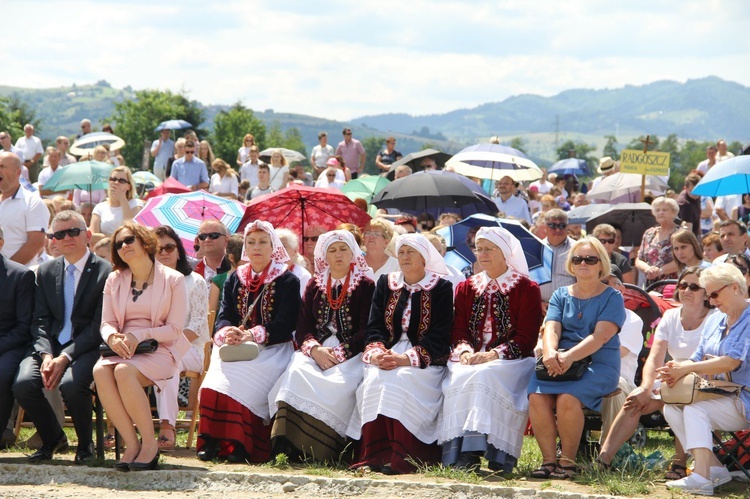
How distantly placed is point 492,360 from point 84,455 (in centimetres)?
291

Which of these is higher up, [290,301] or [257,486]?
[290,301]

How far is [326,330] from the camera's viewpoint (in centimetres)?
791

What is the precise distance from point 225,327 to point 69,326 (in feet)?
3.71

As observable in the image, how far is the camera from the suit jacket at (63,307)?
294 inches

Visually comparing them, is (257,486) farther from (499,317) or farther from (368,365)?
(499,317)

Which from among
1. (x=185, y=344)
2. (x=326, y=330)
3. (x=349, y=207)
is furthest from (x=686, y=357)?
(x=349, y=207)

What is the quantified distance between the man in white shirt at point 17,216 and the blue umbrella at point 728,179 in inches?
287

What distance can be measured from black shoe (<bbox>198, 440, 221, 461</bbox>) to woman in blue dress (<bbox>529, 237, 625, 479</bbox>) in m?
2.29

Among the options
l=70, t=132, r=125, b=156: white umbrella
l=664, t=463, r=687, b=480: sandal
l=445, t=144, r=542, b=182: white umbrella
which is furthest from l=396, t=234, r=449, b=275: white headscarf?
l=70, t=132, r=125, b=156: white umbrella

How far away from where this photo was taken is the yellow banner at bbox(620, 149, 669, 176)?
15.0m

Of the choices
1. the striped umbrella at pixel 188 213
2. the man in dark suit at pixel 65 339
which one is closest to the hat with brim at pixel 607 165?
the striped umbrella at pixel 188 213

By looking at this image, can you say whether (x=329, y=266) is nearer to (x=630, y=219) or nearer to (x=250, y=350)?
(x=250, y=350)

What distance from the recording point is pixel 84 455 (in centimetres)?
730

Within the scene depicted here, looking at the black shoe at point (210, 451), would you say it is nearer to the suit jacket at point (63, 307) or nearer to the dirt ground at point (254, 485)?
the dirt ground at point (254, 485)
